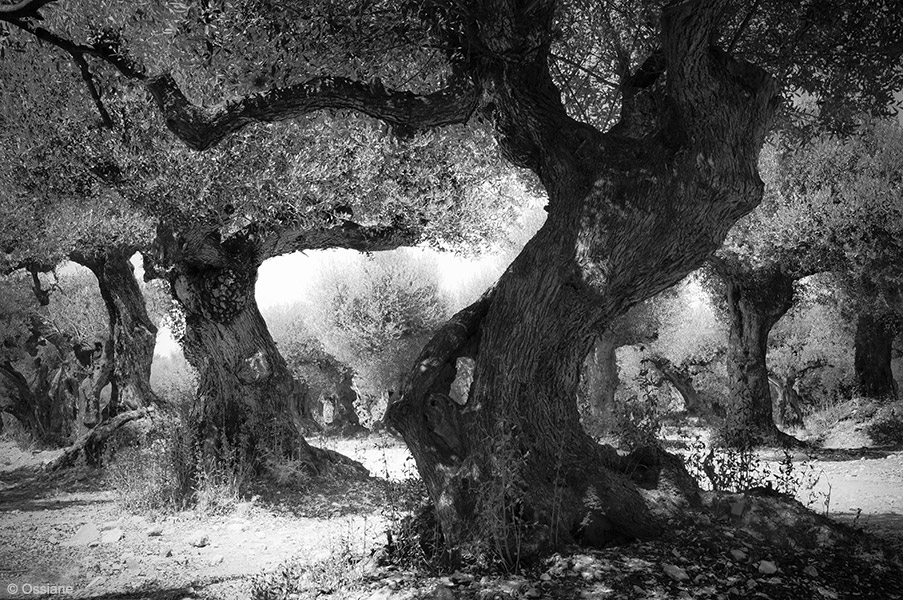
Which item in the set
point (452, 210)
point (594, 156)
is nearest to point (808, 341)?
point (452, 210)

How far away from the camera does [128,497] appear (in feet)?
39.0

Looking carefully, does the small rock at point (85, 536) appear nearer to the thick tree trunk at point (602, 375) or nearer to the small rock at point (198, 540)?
the small rock at point (198, 540)

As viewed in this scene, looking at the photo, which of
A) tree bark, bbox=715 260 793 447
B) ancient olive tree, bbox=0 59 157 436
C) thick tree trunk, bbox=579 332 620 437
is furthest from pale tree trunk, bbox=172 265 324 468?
thick tree trunk, bbox=579 332 620 437

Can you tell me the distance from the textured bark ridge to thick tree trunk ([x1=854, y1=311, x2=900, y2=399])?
18.1 m

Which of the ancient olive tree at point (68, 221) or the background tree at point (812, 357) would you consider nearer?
the ancient olive tree at point (68, 221)

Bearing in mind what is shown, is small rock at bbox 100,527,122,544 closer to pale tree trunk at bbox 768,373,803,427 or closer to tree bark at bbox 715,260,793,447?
tree bark at bbox 715,260,793,447

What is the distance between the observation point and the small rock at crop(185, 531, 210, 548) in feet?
30.5

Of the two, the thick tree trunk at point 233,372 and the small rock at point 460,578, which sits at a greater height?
the thick tree trunk at point 233,372

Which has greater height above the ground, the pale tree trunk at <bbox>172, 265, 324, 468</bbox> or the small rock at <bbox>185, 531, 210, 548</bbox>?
the pale tree trunk at <bbox>172, 265, 324, 468</bbox>

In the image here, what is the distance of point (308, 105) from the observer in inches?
289

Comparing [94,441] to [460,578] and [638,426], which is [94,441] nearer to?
[638,426]

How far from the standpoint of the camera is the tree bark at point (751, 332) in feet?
59.0

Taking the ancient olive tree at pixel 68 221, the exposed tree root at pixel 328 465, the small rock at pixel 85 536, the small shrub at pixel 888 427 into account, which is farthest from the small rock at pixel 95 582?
the small shrub at pixel 888 427

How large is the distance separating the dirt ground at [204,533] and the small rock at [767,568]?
181 centimetres
